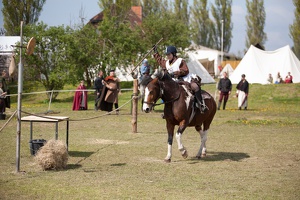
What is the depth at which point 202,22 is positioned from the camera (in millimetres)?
83625

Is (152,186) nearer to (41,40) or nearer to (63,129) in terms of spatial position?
(63,129)

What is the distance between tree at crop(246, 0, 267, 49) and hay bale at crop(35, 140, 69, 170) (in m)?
71.1

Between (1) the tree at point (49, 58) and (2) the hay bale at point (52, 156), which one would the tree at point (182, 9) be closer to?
(1) the tree at point (49, 58)

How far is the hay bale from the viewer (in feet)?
35.0

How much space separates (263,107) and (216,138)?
637 inches

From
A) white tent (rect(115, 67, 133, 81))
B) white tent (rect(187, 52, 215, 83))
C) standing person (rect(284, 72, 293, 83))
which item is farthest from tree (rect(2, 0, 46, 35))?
standing person (rect(284, 72, 293, 83))

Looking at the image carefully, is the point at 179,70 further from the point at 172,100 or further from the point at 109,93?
the point at 109,93

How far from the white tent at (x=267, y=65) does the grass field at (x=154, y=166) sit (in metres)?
24.2

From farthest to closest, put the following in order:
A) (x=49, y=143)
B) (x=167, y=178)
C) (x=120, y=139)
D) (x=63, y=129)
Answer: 1. (x=63, y=129)
2. (x=120, y=139)
3. (x=49, y=143)
4. (x=167, y=178)

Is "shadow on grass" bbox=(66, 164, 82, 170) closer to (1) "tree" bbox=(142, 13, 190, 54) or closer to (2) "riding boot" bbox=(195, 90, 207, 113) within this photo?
(2) "riding boot" bbox=(195, 90, 207, 113)

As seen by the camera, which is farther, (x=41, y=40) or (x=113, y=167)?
(x=41, y=40)

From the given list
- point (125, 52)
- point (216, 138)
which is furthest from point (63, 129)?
point (125, 52)

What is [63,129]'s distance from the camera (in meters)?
19.0

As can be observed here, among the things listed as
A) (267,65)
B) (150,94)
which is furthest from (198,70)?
(150,94)
